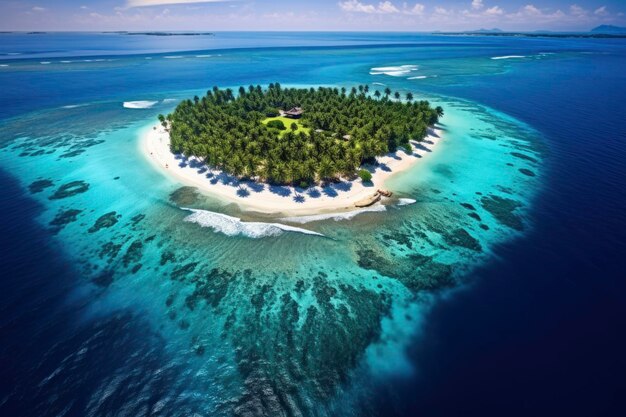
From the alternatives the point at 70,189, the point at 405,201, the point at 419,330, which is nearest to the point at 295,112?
the point at 405,201

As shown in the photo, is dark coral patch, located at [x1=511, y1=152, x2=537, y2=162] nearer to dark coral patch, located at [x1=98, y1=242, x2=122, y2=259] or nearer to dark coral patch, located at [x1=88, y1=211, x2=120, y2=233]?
dark coral patch, located at [x1=98, y1=242, x2=122, y2=259]

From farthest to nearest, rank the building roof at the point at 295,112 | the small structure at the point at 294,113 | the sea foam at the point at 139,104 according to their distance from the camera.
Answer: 1. the sea foam at the point at 139,104
2. the building roof at the point at 295,112
3. the small structure at the point at 294,113

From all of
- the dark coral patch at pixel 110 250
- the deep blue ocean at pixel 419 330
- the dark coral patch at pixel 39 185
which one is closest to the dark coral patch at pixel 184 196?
the deep blue ocean at pixel 419 330

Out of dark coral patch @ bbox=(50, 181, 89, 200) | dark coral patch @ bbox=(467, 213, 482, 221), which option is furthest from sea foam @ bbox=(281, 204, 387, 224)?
dark coral patch @ bbox=(50, 181, 89, 200)

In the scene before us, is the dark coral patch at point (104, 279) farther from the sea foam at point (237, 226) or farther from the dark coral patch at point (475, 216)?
the dark coral patch at point (475, 216)

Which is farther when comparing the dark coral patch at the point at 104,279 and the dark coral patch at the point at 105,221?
the dark coral patch at the point at 105,221

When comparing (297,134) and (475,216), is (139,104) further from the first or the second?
(475,216)

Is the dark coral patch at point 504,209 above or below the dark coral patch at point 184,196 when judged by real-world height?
below
